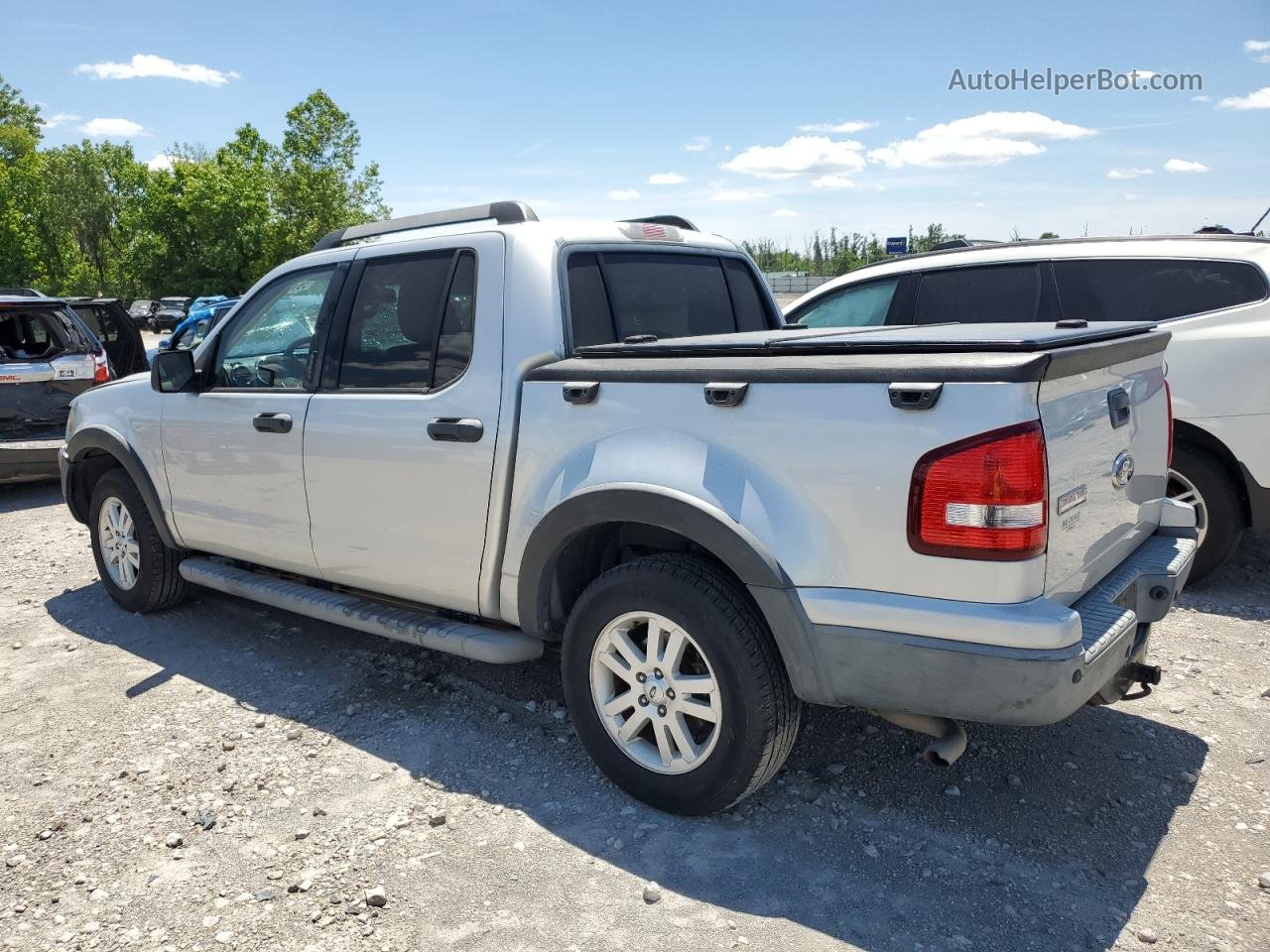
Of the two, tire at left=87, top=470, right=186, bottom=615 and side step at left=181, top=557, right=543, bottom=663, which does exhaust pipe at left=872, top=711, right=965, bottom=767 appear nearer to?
side step at left=181, top=557, right=543, bottom=663

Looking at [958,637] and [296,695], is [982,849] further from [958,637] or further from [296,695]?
[296,695]

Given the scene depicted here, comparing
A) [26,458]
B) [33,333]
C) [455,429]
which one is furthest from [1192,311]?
[33,333]

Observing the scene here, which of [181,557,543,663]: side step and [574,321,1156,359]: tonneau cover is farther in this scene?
[181,557,543,663]: side step

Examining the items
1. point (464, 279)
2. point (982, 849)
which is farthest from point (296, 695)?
point (982, 849)

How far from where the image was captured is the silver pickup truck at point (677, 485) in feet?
8.10

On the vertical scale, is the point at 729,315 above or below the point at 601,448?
above

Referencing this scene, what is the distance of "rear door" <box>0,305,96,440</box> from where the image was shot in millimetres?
8320

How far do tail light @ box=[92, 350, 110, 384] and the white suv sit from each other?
24.4ft

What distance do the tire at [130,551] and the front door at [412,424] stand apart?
1618 millimetres

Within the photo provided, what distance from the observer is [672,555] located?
3.07 m

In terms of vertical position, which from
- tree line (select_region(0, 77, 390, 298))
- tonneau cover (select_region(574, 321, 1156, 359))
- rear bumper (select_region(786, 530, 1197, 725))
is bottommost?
rear bumper (select_region(786, 530, 1197, 725))

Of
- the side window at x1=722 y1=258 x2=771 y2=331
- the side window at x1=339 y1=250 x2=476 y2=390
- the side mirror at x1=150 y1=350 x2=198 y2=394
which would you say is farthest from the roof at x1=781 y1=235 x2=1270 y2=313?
the side mirror at x1=150 y1=350 x2=198 y2=394

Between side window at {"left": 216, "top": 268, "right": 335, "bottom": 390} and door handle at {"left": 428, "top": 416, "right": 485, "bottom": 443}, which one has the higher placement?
side window at {"left": 216, "top": 268, "right": 335, "bottom": 390}

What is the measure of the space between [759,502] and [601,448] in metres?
0.63
